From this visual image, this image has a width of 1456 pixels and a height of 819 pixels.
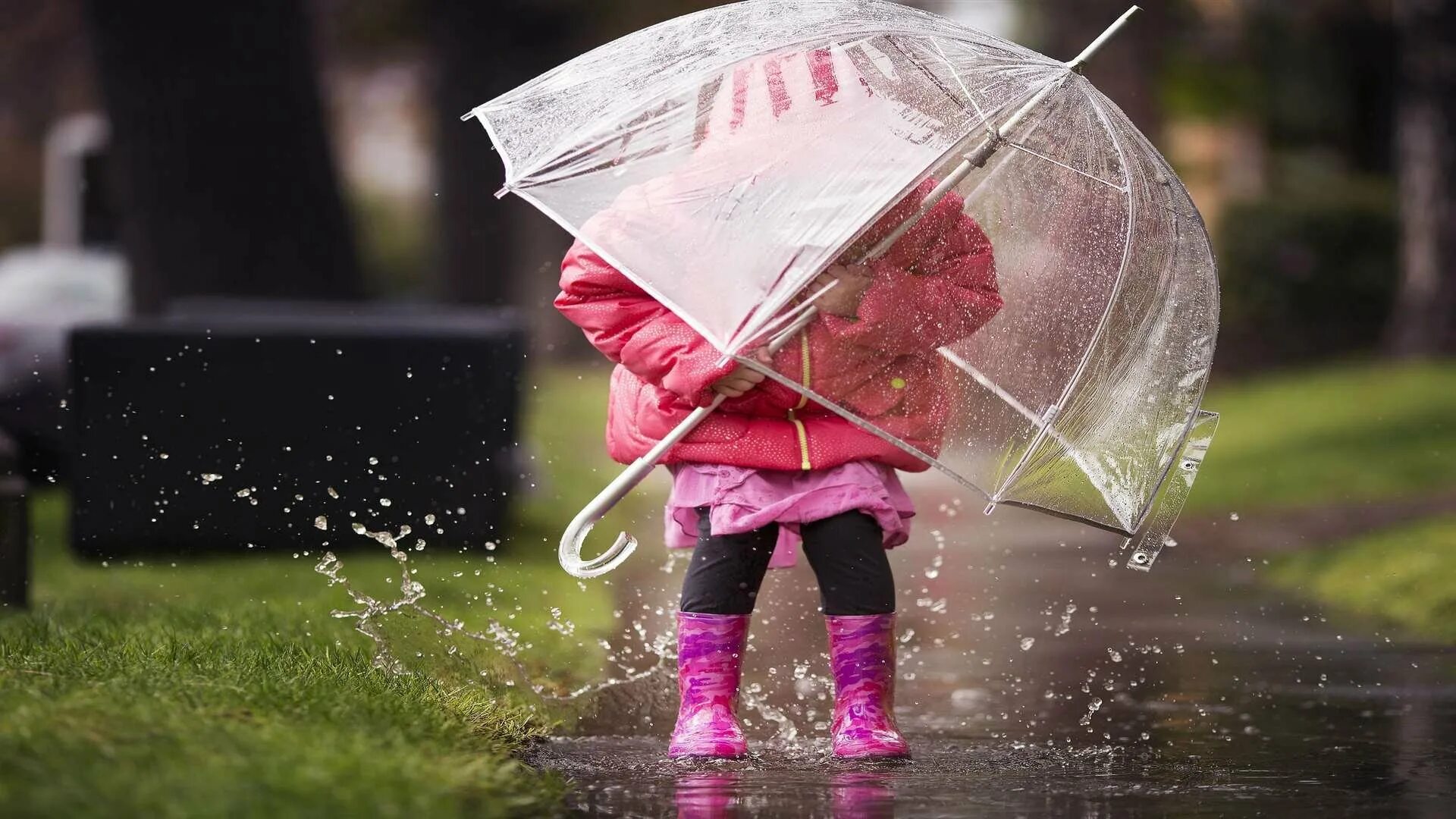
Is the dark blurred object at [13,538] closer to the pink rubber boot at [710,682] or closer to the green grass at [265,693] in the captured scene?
the green grass at [265,693]

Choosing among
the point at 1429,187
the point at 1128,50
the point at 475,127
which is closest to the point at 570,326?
the point at 475,127

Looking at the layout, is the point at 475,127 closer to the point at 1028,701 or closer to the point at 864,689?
the point at 1028,701

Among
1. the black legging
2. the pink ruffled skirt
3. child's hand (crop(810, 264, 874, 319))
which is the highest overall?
child's hand (crop(810, 264, 874, 319))

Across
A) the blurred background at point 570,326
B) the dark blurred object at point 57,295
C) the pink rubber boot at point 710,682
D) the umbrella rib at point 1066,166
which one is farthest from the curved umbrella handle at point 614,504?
the dark blurred object at point 57,295

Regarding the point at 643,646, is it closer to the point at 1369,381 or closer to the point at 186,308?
the point at 186,308

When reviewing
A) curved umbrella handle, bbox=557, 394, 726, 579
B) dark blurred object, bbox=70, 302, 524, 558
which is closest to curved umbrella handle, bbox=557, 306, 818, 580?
curved umbrella handle, bbox=557, 394, 726, 579

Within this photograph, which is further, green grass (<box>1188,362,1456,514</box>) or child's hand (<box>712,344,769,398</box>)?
green grass (<box>1188,362,1456,514</box>)

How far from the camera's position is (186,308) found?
1132cm

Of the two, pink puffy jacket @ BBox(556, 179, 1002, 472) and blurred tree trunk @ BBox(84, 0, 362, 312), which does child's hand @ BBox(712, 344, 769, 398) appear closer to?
pink puffy jacket @ BBox(556, 179, 1002, 472)

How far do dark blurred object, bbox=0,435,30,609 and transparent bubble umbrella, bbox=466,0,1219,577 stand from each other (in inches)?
96.9

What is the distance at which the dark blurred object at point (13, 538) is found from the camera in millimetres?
6684

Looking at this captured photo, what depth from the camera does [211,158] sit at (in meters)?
12.2

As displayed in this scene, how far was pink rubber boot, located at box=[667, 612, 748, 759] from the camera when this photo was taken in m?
4.93

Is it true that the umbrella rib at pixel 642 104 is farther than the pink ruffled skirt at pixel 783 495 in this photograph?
No
